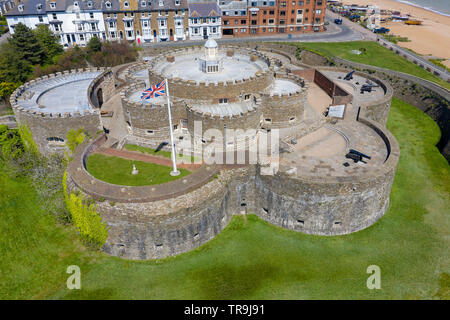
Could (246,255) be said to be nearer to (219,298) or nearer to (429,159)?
(219,298)

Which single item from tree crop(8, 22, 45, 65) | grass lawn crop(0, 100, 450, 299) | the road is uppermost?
tree crop(8, 22, 45, 65)

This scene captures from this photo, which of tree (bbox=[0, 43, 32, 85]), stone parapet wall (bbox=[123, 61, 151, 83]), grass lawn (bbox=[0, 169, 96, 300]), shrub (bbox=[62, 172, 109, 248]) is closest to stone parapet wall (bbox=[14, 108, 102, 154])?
grass lawn (bbox=[0, 169, 96, 300])

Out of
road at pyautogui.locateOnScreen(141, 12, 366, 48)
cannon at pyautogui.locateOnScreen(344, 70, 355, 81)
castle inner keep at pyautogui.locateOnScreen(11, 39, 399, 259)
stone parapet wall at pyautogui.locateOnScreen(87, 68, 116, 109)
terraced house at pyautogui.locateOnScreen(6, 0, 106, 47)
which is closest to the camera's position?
castle inner keep at pyautogui.locateOnScreen(11, 39, 399, 259)

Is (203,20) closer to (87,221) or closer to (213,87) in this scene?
(213,87)

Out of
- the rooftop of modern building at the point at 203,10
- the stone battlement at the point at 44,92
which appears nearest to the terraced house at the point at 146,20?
the rooftop of modern building at the point at 203,10

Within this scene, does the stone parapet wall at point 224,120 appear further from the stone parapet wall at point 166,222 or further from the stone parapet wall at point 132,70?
the stone parapet wall at point 132,70

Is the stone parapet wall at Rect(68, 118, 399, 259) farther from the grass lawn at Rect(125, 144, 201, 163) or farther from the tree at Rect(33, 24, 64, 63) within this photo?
the tree at Rect(33, 24, 64, 63)
